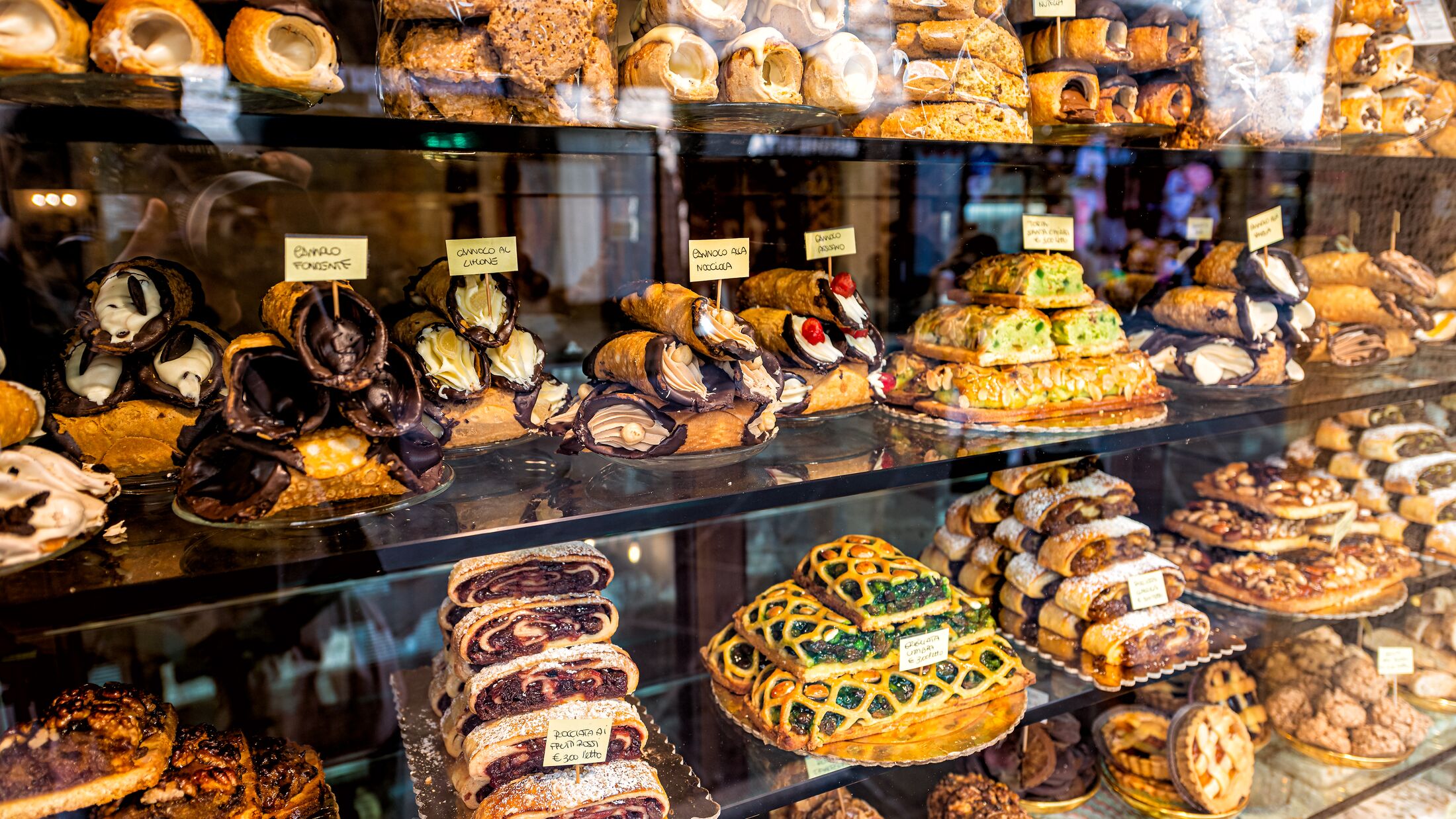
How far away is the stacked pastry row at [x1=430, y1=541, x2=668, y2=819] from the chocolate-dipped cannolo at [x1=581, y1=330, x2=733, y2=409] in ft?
1.16

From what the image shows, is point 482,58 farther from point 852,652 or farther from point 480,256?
point 852,652

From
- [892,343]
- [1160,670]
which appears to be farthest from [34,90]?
[1160,670]

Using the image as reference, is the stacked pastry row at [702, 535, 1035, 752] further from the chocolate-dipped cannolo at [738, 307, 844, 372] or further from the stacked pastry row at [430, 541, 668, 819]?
the chocolate-dipped cannolo at [738, 307, 844, 372]

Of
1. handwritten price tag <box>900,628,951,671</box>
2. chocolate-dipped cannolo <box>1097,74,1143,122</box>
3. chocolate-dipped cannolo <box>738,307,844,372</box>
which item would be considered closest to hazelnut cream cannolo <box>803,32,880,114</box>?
chocolate-dipped cannolo <box>738,307,844,372</box>

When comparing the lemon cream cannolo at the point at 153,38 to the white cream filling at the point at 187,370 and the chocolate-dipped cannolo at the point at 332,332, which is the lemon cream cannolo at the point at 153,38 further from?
the white cream filling at the point at 187,370

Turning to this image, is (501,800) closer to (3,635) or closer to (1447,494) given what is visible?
(3,635)

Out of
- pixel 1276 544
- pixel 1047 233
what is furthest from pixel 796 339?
pixel 1276 544

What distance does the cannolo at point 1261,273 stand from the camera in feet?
7.59

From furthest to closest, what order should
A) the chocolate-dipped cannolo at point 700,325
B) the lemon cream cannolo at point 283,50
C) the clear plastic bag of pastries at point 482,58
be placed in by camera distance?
the chocolate-dipped cannolo at point 700,325 → the clear plastic bag of pastries at point 482,58 → the lemon cream cannolo at point 283,50

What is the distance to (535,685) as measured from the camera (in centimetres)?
165

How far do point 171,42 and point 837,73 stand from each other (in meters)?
1.04

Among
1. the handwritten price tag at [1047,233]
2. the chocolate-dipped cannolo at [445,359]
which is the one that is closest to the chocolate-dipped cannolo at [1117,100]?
A: the handwritten price tag at [1047,233]

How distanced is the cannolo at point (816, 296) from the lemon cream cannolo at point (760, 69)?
428mm

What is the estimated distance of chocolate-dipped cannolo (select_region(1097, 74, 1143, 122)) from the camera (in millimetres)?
2082
